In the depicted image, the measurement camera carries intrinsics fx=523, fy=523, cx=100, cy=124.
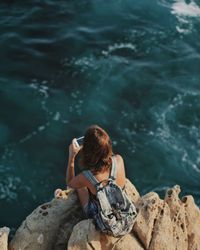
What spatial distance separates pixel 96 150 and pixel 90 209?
112cm

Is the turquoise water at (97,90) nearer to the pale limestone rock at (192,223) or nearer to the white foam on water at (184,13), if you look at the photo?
the white foam on water at (184,13)

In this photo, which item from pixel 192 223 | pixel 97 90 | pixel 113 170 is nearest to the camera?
pixel 113 170

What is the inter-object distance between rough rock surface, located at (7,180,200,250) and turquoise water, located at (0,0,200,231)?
4.87m

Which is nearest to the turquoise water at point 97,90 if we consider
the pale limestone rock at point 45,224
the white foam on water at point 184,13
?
the white foam on water at point 184,13

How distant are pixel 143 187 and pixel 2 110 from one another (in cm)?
511

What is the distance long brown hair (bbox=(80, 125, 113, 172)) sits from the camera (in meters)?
7.82

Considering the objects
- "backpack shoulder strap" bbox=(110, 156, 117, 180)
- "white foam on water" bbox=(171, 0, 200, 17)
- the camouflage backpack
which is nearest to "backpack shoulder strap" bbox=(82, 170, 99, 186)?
the camouflage backpack

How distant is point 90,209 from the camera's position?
841 centimetres

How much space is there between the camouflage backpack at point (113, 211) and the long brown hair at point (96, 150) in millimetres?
330

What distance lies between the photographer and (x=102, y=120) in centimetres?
1620

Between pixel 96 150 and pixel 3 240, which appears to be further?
pixel 3 240

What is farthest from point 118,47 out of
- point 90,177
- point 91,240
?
point 91,240

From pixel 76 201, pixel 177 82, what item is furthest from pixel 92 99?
pixel 76 201

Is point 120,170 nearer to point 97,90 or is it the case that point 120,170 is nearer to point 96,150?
point 96,150
